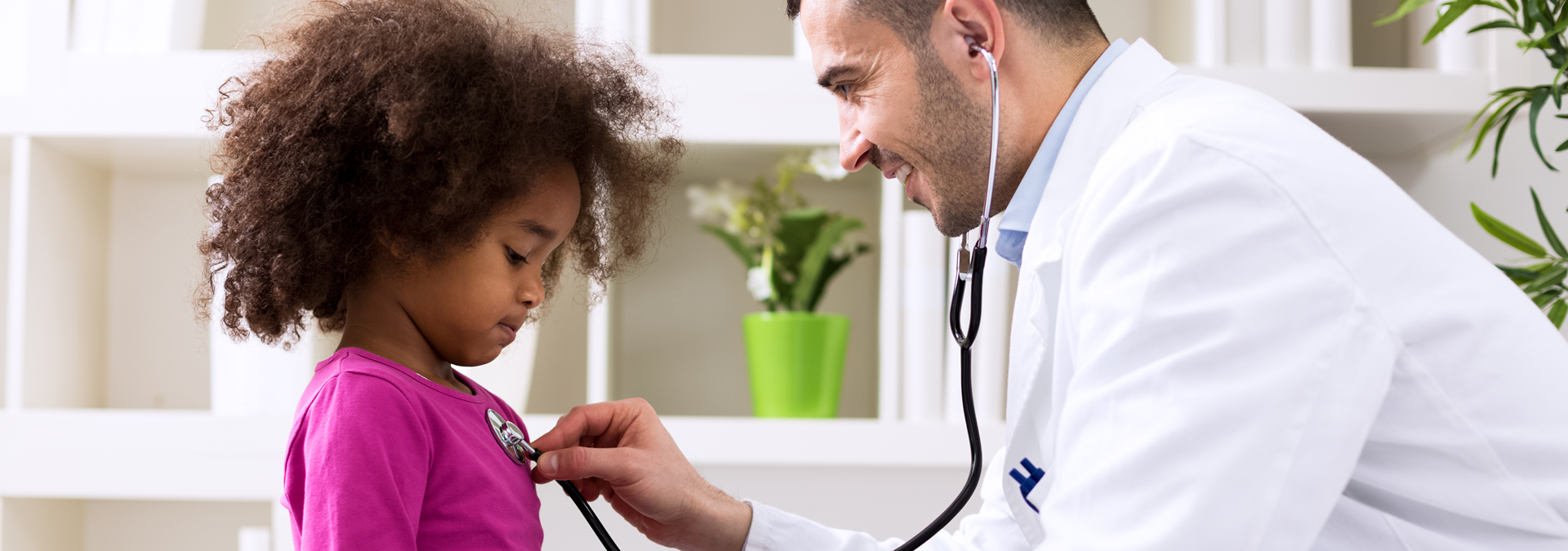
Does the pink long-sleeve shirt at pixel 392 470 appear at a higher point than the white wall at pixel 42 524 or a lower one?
higher

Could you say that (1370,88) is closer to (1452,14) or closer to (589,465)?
(1452,14)

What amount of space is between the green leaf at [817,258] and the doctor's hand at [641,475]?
545 millimetres

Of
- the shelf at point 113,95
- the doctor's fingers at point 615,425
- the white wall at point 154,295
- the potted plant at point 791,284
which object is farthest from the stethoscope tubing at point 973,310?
the white wall at point 154,295

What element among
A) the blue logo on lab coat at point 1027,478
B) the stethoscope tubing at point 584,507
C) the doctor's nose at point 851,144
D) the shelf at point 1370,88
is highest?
the shelf at point 1370,88

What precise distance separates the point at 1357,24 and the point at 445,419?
167cm

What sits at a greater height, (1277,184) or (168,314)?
(1277,184)

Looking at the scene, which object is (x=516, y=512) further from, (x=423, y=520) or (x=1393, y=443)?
(x=1393, y=443)

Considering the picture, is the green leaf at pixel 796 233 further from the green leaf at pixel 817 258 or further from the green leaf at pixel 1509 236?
the green leaf at pixel 1509 236

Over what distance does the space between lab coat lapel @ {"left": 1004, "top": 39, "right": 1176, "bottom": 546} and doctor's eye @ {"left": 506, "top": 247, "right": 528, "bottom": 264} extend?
0.44 metres

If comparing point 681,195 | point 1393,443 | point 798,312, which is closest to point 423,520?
point 1393,443

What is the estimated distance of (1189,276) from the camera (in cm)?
60

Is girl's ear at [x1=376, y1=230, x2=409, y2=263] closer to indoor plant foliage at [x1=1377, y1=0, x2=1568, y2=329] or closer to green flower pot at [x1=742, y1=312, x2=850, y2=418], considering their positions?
green flower pot at [x1=742, y1=312, x2=850, y2=418]

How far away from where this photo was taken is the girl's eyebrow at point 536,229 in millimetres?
857

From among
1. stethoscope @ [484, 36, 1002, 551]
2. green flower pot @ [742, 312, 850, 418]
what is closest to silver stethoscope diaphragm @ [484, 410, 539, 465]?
stethoscope @ [484, 36, 1002, 551]
